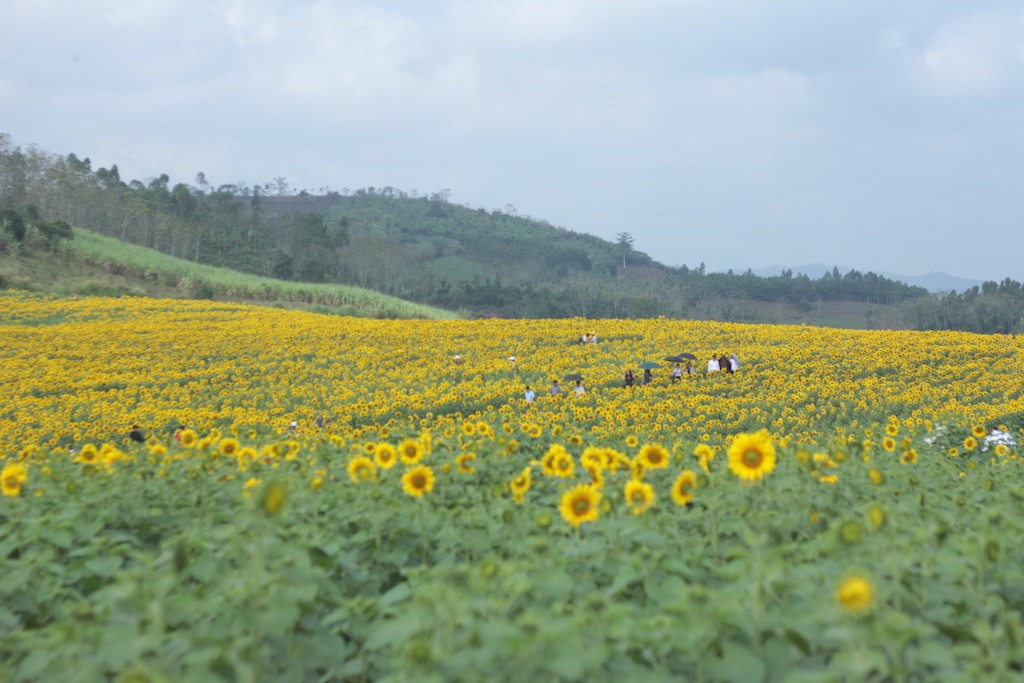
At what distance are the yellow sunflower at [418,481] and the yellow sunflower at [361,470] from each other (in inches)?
7.0

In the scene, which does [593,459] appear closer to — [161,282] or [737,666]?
[737,666]

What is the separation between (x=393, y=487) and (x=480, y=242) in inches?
4642

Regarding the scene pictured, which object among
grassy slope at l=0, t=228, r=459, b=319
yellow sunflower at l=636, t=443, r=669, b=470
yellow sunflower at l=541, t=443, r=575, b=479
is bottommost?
grassy slope at l=0, t=228, r=459, b=319

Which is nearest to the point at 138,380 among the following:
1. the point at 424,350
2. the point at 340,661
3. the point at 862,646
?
the point at 424,350

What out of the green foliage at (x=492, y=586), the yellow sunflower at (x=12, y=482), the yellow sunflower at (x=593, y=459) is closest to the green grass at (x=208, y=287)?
the yellow sunflower at (x=12, y=482)

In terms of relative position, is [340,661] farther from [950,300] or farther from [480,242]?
[480,242]

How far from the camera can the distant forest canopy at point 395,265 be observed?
6112 cm

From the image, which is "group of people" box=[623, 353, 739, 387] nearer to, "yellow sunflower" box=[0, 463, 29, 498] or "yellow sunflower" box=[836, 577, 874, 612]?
"yellow sunflower" box=[0, 463, 29, 498]

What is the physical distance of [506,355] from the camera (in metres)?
23.4

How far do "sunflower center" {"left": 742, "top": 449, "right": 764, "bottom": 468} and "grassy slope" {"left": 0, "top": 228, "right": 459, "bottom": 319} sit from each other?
130ft

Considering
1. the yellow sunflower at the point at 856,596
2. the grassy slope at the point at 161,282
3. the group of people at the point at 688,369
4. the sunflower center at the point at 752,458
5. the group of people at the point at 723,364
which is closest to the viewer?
the yellow sunflower at the point at 856,596

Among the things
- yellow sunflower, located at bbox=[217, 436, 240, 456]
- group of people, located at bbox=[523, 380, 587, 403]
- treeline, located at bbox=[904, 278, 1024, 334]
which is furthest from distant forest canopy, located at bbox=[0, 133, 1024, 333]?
yellow sunflower, located at bbox=[217, 436, 240, 456]

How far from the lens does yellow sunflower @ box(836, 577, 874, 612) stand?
204 centimetres

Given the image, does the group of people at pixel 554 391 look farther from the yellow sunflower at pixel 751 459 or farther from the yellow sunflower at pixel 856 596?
the yellow sunflower at pixel 856 596
